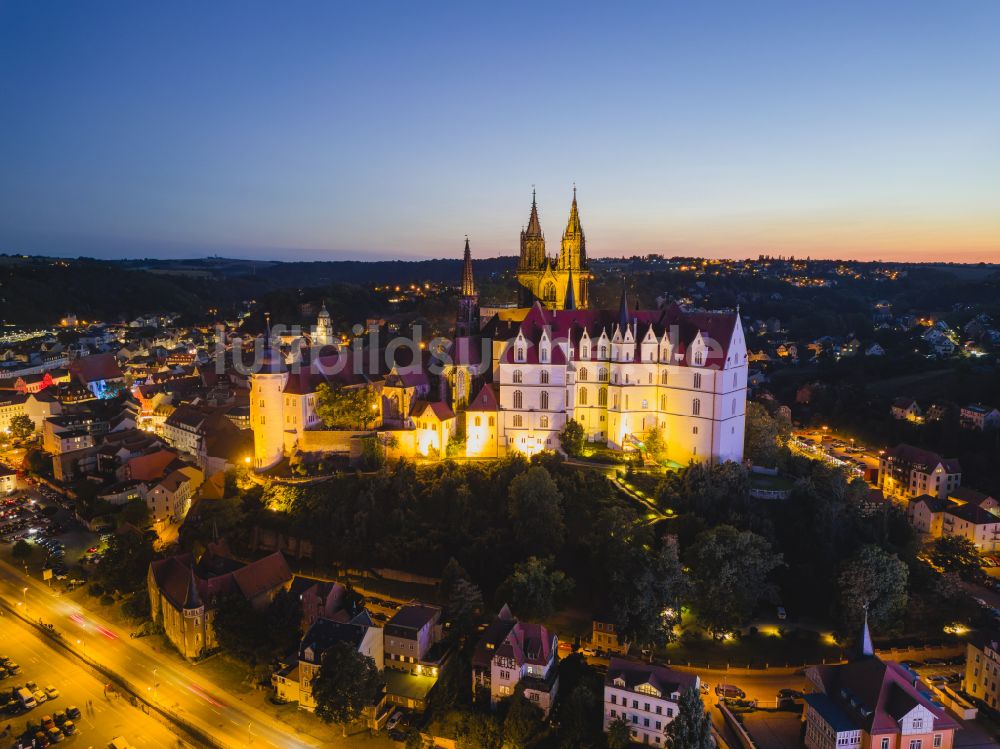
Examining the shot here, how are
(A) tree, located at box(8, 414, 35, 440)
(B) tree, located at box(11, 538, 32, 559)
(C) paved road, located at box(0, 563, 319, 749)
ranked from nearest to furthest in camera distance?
(C) paved road, located at box(0, 563, 319, 749), (B) tree, located at box(11, 538, 32, 559), (A) tree, located at box(8, 414, 35, 440)

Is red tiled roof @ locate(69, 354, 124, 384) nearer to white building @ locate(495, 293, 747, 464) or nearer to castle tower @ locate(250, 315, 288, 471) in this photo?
castle tower @ locate(250, 315, 288, 471)

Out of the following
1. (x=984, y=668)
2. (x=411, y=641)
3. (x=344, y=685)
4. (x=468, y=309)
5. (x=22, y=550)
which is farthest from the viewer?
(x=468, y=309)

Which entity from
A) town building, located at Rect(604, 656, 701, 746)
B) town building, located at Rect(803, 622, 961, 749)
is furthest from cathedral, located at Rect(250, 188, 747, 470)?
town building, located at Rect(604, 656, 701, 746)

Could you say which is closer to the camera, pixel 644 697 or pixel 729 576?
pixel 644 697

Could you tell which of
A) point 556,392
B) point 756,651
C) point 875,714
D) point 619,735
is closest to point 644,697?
point 619,735

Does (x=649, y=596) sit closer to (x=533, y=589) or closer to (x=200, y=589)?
(x=533, y=589)

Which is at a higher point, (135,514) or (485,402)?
(485,402)

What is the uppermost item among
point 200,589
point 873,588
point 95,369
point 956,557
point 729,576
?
→ point 95,369
